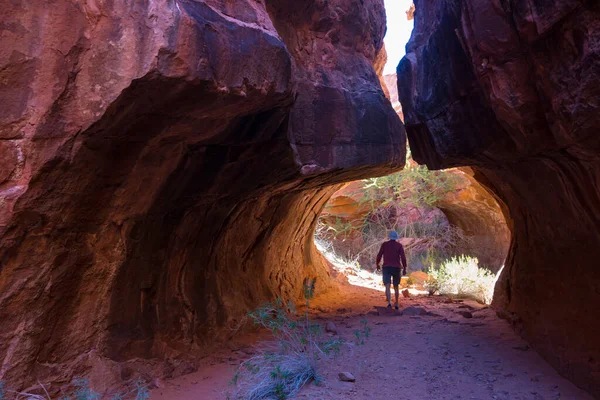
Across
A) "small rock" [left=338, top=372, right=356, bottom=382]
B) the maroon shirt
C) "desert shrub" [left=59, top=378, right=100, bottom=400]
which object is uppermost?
the maroon shirt

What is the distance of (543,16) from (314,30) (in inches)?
163

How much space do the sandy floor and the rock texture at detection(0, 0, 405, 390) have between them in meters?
0.51

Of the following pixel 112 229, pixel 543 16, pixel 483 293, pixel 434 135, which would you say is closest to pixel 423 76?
pixel 434 135

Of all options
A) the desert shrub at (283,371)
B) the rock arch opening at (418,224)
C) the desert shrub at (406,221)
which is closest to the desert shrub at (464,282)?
the rock arch opening at (418,224)

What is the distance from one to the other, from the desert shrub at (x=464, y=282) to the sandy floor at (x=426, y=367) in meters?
2.78

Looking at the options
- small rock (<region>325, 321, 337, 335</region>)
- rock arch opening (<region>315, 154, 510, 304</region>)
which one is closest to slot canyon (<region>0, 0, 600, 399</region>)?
small rock (<region>325, 321, 337, 335</region>)

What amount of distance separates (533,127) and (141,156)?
3687 millimetres

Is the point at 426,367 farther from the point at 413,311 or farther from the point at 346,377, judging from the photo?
the point at 413,311

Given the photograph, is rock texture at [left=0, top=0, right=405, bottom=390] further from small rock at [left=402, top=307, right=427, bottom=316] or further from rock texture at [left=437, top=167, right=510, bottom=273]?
rock texture at [left=437, top=167, right=510, bottom=273]

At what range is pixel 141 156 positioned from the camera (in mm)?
4199

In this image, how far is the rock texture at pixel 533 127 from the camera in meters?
3.33

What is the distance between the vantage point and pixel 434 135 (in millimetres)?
5973

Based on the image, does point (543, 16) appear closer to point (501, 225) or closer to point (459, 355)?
point (459, 355)

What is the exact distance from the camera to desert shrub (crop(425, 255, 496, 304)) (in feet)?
33.8
